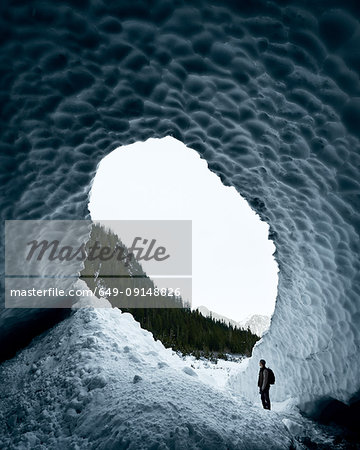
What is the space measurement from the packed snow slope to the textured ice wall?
1.73m

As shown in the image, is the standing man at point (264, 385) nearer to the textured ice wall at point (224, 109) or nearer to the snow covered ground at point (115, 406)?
the snow covered ground at point (115, 406)

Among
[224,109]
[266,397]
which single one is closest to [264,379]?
[266,397]

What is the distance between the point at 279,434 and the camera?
3.88m

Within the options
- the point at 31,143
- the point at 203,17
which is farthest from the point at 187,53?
the point at 31,143

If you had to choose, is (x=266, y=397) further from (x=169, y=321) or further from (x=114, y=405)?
(x=169, y=321)

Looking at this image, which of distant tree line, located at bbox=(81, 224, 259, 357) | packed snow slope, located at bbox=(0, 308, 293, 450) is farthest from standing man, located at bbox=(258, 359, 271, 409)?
distant tree line, located at bbox=(81, 224, 259, 357)

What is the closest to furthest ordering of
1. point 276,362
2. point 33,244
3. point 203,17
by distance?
point 203,17 < point 33,244 < point 276,362

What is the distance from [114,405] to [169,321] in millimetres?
22404

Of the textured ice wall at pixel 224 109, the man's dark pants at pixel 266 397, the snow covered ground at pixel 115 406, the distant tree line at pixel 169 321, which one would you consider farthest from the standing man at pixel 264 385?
the distant tree line at pixel 169 321

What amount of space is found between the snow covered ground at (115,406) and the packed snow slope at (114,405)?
0.01 meters

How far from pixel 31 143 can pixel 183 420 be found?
145 inches

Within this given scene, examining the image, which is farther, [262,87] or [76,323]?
[76,323]

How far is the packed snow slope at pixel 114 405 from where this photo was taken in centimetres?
326

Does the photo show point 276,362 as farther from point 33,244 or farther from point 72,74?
point 72,74
